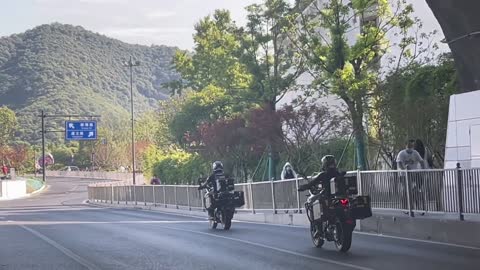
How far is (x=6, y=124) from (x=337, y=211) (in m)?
103

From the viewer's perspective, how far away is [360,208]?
13055mm

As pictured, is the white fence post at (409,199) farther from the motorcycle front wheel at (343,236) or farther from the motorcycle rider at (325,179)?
the motorcycle front wheel at (343,236)

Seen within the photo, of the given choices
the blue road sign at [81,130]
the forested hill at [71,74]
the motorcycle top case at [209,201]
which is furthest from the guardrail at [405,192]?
the forested hill at [71,74]

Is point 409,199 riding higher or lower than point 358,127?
lower

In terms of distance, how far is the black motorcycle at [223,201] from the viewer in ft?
65.6

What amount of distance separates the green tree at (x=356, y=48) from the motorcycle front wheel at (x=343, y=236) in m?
13.1

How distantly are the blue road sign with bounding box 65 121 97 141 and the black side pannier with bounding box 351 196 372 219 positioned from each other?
193 ft

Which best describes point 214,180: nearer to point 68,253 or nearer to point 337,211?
point 68,253

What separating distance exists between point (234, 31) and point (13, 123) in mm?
79308

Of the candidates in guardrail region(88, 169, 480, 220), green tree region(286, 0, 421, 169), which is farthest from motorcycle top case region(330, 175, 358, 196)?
green tree region(286, 0, 421, 169)

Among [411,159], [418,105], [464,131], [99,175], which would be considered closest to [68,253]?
[411,159]

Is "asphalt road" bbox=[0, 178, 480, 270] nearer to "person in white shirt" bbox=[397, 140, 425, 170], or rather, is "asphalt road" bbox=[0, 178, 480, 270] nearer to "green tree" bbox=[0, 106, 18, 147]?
"person in white shirt" bbox=[397, 140, 425, 170]

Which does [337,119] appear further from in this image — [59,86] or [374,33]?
[59,86]

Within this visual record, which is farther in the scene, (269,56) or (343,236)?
(269,56)
